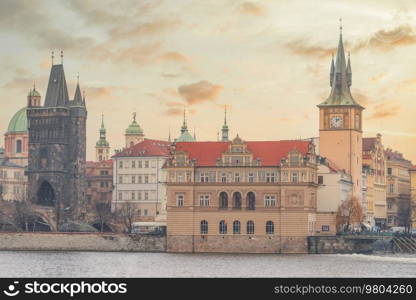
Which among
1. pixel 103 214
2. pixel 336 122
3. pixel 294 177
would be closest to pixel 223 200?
pixel 294 177

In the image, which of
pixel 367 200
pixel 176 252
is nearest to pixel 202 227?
pixel 176 252

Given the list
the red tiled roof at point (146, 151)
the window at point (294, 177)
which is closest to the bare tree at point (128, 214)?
the red tiled roof at point (146, 151)

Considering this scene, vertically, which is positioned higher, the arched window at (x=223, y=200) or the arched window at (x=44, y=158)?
the arched window at (x=44, y=158)

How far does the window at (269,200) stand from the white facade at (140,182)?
48.2 metres

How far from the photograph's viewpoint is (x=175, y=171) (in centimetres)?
14538

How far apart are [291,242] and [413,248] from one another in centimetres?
1306

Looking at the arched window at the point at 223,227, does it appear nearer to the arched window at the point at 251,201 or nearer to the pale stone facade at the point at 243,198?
the pale stone facade at the point at 243,198

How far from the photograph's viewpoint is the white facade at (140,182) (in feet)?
630

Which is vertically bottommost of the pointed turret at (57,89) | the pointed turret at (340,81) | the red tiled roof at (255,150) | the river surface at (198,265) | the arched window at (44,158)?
the river surface at (198,265)

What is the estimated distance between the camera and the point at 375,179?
7259 inches

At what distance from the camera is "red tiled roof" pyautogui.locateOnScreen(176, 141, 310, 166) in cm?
14412

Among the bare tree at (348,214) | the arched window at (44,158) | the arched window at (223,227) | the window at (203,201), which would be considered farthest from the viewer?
the arched window at (44,158)

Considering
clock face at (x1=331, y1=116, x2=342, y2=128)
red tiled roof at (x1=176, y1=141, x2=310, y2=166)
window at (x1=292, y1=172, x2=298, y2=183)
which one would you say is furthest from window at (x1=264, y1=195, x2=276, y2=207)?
clock face at (x1=331, y1=116, x2=342, y2=128)

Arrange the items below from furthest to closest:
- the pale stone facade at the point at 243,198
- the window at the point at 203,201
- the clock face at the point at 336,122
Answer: the clock face at the point at 336,122
the window at the point at 203,201
the pale stone facade at the point at 243,198
